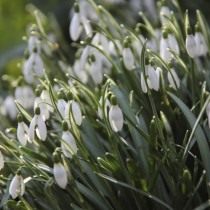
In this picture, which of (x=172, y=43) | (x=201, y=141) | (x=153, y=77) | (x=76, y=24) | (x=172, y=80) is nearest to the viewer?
(x=201, y=141)

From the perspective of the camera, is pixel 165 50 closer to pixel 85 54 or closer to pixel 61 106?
pixel 85 54

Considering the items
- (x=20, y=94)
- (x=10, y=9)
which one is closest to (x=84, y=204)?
(x=20, y=94)

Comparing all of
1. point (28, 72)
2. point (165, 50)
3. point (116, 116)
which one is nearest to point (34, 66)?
point (28, 72)

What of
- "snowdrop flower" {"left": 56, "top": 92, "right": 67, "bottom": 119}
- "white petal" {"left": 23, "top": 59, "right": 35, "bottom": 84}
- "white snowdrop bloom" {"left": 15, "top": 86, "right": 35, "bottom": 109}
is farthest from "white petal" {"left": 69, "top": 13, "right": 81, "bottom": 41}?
"snowdrop flower" {"left": 56, "top": 92, "right": 67, "bottom": 119}

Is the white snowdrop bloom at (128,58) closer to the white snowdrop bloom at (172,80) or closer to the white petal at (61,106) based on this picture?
the white snowdrop bloom at (172,80)

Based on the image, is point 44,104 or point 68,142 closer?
point 68,142

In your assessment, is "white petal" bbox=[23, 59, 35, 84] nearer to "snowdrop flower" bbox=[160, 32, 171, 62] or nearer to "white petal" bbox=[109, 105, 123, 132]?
"snowdrop flower" bbox=[160, 32, 171, 62]

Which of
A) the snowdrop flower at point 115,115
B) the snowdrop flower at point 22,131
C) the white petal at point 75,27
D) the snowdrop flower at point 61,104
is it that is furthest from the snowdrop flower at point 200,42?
the snowdrop flower at point 22,131
